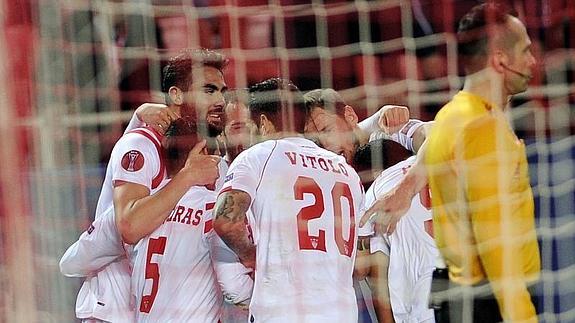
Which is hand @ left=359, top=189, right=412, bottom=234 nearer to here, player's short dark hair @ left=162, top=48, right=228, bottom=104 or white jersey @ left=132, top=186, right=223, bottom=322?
white jersey @ left=132, top=186, right=223, bottom=322

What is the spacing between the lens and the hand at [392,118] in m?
2.67

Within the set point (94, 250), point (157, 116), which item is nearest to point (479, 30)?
point (157, 116)

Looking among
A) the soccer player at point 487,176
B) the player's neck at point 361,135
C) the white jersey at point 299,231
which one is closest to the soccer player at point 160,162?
the white jersey at point 299,231

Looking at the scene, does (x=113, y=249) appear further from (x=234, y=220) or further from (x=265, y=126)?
(x=265, y=126)

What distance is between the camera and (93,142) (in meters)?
2.54

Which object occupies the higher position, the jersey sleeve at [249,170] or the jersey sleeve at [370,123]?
the jersey sleeve at [370,123]

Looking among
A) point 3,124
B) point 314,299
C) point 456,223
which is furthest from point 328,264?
point 3,124

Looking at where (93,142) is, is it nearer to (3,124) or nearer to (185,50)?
(185,50)

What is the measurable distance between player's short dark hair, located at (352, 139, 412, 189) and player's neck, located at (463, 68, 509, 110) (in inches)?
10.6

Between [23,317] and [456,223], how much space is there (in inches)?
36.2

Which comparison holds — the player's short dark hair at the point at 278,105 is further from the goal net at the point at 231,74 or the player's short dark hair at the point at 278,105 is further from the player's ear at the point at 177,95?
the player's ear at the point at 177,95

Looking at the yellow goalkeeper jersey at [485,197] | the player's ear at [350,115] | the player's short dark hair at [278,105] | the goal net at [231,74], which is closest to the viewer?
the goal net at [231,74]

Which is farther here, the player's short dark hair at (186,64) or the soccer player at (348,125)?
the soccer player at (348,125)

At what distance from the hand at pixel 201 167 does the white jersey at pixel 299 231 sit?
7 cm
